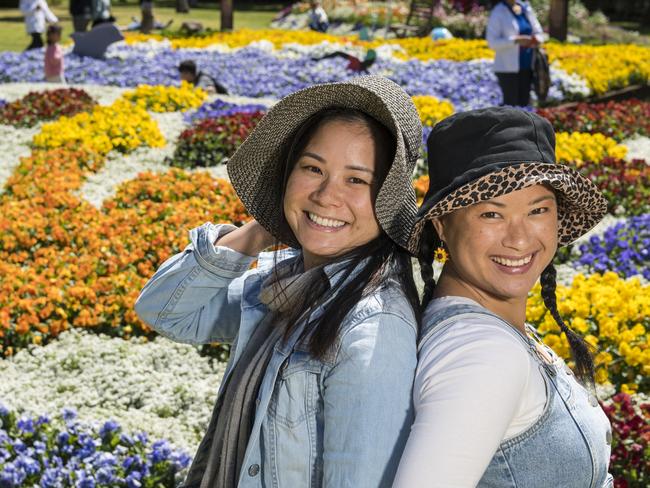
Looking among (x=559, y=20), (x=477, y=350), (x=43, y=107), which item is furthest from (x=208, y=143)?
(x=559, y=20)

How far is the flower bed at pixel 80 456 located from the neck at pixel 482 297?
71.6 inches

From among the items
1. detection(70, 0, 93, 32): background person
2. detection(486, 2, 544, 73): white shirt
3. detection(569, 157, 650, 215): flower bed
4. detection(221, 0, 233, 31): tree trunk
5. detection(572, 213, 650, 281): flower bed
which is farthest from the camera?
detection(221, 0, 233, 31): tree trunk

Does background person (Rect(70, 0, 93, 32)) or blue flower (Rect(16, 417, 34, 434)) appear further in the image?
background person (Rect(70, 0, 93, 32))

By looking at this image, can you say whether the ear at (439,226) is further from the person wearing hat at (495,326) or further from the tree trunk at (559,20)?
the tree trunk at (559,20)

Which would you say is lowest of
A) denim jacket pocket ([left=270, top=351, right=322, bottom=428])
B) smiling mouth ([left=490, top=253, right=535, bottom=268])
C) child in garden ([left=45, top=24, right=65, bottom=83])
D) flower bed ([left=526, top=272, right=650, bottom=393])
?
child in garden ([left=45, top=24, right=65, bottom=83])

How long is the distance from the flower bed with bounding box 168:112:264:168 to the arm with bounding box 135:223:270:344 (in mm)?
5767

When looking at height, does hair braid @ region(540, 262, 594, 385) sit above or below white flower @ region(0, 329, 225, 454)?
above

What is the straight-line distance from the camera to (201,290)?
7.47 ft

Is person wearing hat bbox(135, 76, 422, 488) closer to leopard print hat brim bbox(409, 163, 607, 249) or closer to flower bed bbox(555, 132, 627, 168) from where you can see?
leopard print hat brim bbox(409, 163, 607, 249)

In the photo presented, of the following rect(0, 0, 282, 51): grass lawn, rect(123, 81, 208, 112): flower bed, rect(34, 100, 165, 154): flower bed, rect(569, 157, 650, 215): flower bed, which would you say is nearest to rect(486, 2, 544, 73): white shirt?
rect(569, 157, 650, 215): flower bed

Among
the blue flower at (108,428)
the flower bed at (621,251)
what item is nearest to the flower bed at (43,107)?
the flower bed at (621,251)

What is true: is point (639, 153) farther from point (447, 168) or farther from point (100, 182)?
point (447, 168)

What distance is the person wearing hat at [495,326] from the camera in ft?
4.78

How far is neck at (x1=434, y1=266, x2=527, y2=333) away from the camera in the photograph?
187 cm
